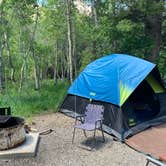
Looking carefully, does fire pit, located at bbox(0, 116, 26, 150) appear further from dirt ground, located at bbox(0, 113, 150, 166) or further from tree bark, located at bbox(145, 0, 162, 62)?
tree bark, located at bbox(145, 0, 162, 62)

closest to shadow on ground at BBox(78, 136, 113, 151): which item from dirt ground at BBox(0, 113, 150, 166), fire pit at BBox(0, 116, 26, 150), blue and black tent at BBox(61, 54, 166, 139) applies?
dirt ground at BBox(0, 113, 150, 166)

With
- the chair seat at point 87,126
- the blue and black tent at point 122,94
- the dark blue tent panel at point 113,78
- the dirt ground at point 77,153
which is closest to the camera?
the dirt ground at point 77,153

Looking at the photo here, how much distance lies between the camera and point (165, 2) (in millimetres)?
10562

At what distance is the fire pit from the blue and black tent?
2020 millimetres

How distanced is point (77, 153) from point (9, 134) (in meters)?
1.30

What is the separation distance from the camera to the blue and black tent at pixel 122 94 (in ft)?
21.2

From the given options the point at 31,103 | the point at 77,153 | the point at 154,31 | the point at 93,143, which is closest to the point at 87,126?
the point at 93,143

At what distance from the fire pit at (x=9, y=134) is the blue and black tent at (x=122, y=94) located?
6.63 ft

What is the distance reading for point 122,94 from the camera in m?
6.59

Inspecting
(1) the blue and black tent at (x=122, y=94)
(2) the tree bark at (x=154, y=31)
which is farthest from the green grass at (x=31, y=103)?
(2) the tree bark at (x=154, y=31)

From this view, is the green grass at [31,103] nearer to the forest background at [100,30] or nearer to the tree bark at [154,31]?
the forest background at [100,30]

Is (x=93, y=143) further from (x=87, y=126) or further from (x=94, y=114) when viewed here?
(x=94, y=114)

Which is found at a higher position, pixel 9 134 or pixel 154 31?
pixel 154 31

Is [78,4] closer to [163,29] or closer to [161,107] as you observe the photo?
[163,29]
